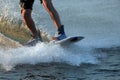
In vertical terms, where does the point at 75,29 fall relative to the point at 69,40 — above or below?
above

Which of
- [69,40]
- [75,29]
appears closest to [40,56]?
[69,40]

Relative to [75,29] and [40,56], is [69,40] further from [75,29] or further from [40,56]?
[75,29]

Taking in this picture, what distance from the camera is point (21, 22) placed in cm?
1127

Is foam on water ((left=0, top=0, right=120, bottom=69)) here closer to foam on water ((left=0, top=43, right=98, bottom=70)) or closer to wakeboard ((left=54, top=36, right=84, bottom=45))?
foam on water ((left=0, top=43, right=98, bottom=70))

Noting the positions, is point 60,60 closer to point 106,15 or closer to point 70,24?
point 70,24

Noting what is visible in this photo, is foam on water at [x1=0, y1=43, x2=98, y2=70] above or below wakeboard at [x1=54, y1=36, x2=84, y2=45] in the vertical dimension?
below

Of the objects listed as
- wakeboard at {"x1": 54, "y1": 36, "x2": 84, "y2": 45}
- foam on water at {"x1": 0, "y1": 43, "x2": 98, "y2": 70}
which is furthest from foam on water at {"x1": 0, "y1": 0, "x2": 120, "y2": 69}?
wakeboard at {"x1": 54, "y1": 36, "x2": 84, "y2": 45}

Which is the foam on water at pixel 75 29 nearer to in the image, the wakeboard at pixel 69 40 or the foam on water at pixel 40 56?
the foam on water at pixel 40 56

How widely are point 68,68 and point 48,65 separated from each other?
0.41 meters

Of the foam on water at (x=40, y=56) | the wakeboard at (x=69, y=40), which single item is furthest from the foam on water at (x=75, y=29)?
the wakeboard at (x=69, y=40)

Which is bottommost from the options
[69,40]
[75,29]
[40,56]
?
[40,56]

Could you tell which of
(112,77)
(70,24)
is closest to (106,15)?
(70,24)

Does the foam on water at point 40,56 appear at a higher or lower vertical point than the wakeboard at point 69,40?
lower

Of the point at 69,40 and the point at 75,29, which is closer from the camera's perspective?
the point at 69,40
